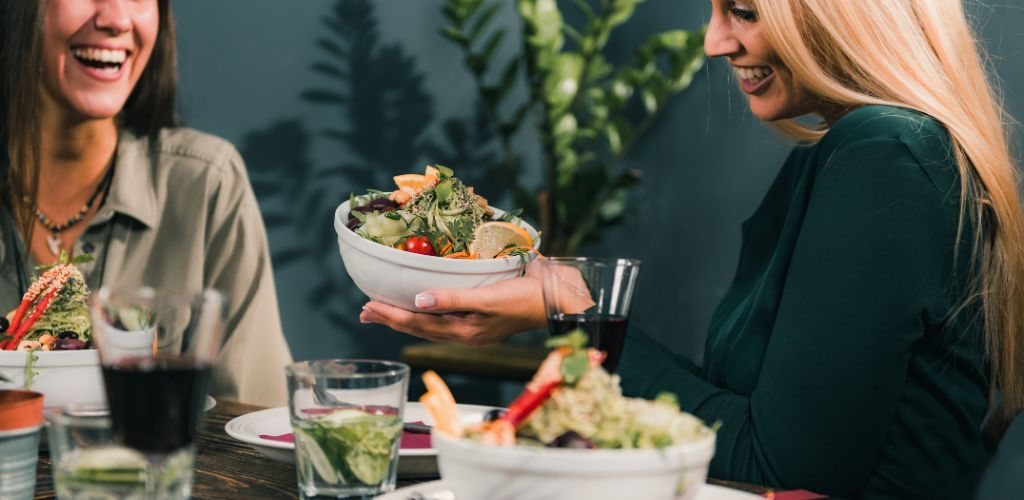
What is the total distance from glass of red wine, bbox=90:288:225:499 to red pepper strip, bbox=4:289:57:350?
0.52 meters

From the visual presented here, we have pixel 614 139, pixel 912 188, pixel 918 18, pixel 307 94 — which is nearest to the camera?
pixel 912 188

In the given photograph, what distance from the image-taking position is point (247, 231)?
2.20 meters

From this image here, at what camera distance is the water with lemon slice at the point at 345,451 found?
86 cm

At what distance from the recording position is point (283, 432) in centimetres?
119

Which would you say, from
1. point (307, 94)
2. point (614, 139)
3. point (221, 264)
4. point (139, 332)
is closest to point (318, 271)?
point (307, 94)

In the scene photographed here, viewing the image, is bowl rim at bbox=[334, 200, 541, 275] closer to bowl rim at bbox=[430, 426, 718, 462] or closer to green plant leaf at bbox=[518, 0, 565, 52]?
bowl rim at bbox=[430, 426, 718, 462]

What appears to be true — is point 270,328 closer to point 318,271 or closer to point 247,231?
point 247,231

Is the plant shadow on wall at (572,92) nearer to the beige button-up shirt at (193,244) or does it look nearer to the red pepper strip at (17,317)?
the beige button-up shirt at (193,244)

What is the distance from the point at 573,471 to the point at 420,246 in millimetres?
647

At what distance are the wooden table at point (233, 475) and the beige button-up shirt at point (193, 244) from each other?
0.83 metres

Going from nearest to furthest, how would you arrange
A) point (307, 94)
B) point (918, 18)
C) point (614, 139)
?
point (918, 18), point (307, 94), point (614, 139)

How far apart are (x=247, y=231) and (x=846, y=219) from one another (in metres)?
1.42

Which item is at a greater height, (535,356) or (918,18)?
(918,18)

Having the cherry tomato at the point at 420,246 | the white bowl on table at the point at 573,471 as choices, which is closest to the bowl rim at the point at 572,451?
the white bowl on table at the point at 573,471
